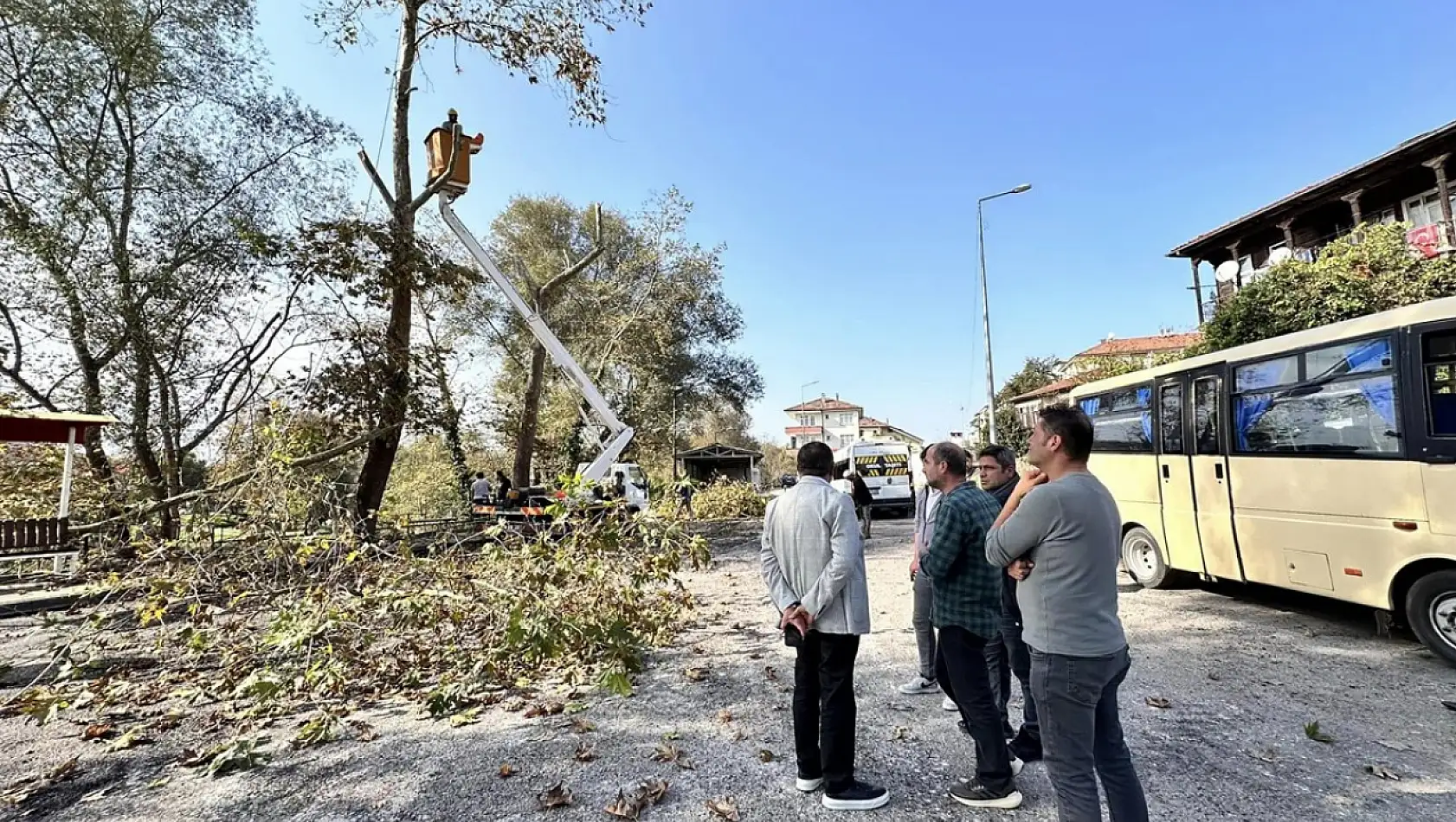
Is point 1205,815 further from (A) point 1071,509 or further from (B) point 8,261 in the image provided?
(B) point 8,261

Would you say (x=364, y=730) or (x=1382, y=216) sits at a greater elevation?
(x=1382, y=216)

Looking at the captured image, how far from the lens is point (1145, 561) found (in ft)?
25.6

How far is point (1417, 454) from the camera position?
4.73m

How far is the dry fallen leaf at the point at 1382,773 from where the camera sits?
3230 millimetres

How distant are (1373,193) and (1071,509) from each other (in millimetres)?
23590

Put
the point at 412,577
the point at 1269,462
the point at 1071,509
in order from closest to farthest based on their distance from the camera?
the point at 1071,509 → the point at 412,577 → the point at 1269,462

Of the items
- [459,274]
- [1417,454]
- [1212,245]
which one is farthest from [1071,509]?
[1212,245]

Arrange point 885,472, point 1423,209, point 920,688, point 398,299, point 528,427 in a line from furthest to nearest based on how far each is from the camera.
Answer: point 528,427
point 885,472
point 1423,209
point 398,299
point 920,688

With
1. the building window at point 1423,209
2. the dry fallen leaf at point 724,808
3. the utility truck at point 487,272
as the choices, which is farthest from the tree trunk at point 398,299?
Answer: the building window at point 1423,209

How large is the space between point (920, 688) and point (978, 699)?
180cm

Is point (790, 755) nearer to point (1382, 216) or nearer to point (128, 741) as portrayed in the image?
point (128, 741)

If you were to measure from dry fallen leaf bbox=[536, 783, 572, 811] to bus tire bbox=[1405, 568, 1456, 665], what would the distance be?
20.5 feet

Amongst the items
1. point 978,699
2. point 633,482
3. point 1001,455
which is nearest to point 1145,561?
point 1001,455

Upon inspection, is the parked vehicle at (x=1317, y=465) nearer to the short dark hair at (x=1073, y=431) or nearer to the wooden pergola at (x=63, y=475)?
the short dark hair at (x=1073, y=431)
